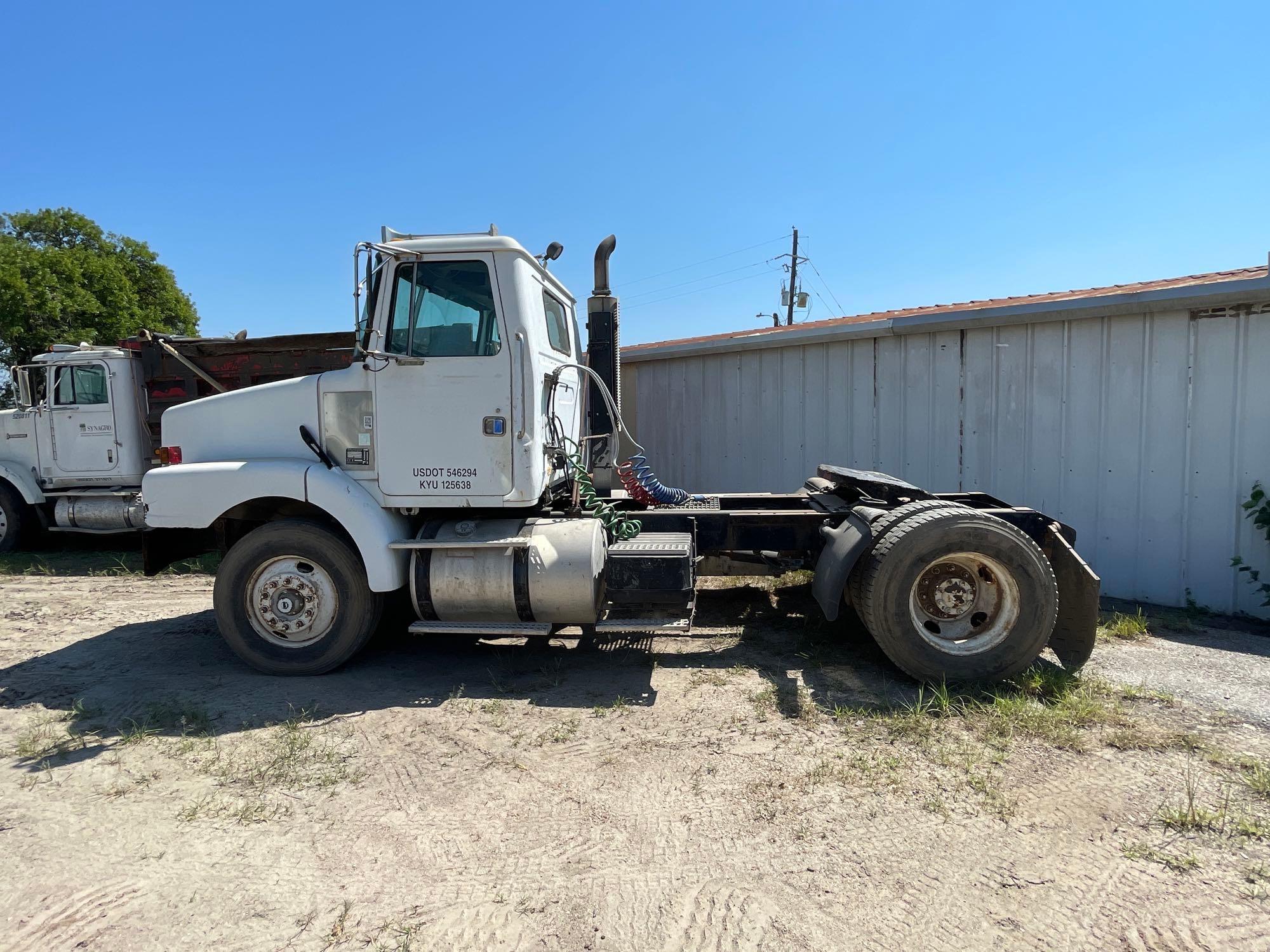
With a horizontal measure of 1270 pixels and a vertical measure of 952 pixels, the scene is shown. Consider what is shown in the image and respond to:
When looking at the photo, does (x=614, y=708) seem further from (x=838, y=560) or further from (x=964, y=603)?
(x=964, y=603)

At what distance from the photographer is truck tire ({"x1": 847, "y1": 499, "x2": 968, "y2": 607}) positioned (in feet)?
14.8

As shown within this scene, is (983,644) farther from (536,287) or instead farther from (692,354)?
(692,354)

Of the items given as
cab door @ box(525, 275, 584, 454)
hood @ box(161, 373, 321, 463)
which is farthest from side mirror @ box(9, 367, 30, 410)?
cab door @ box(525, 275, 584, 454)

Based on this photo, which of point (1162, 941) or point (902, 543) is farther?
point (902, 543)

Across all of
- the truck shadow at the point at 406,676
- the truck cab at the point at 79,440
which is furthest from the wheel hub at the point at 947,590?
the truck cab at the point at 79,440

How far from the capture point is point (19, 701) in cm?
439

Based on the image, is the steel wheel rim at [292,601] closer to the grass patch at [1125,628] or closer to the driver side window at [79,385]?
the grass patch at [1125,628]

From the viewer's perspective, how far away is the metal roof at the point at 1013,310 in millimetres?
6000

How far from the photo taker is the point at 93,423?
30.5ft

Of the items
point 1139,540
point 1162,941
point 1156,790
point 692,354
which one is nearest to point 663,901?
point 1162,941

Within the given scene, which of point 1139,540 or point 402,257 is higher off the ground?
point 402,257

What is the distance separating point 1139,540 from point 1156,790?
4.08 meters

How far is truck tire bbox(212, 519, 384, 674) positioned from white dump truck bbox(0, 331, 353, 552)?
5.11 meters

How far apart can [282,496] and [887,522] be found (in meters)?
3.85
